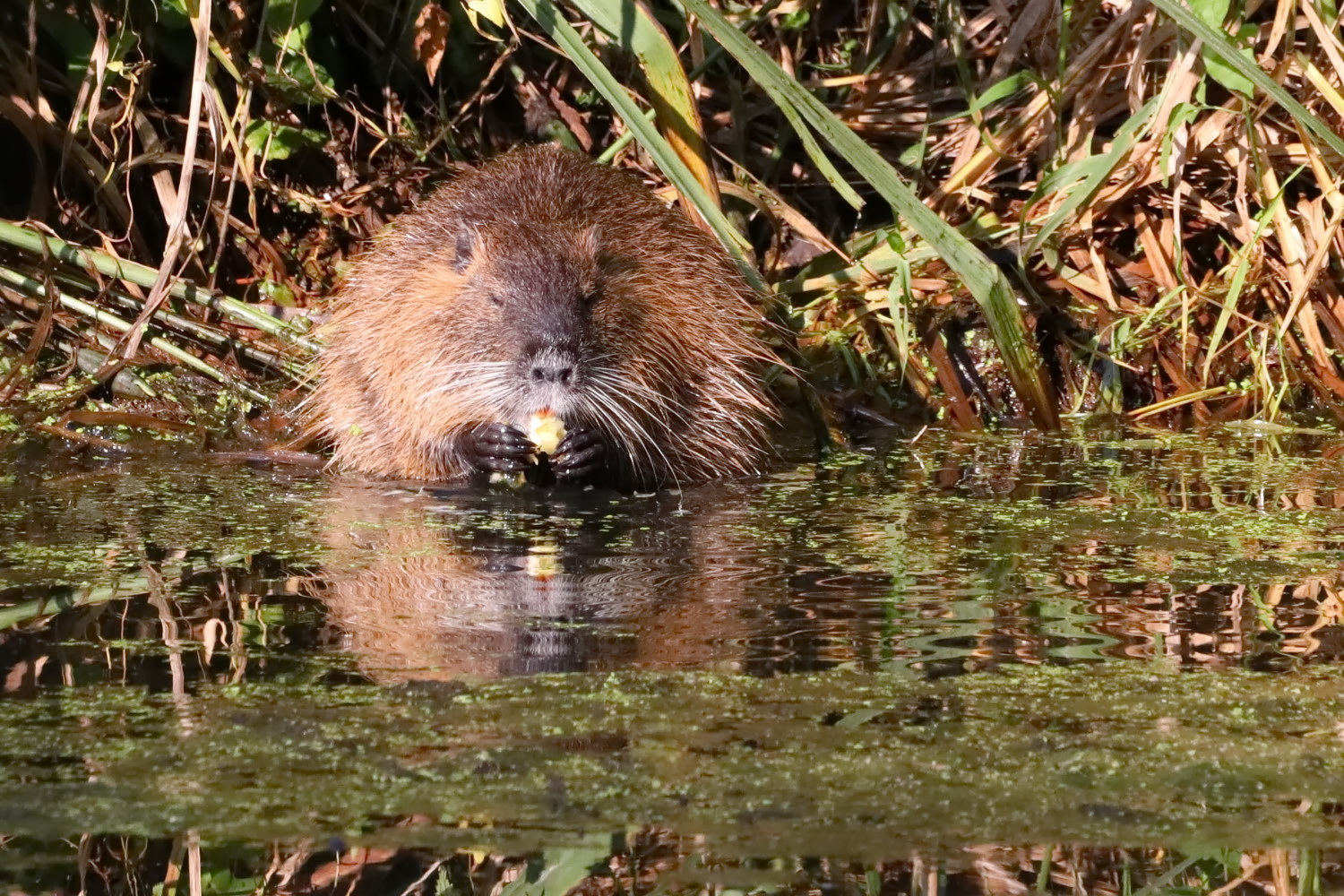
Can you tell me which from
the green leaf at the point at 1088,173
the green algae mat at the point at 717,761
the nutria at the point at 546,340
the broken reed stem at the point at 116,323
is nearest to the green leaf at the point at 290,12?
the nutria at the point at 546,340

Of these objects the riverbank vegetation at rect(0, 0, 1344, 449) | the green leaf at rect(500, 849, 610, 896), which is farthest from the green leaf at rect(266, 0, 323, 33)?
the green leaf at rect(500, 849, 610, 896)

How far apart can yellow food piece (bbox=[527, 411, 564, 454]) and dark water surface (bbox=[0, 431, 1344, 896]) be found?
250 mm

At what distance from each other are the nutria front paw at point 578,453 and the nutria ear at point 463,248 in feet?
1.52

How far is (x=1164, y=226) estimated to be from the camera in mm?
4461

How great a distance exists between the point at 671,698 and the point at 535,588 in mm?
601

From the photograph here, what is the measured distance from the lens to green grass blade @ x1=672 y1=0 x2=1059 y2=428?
10.4 feet

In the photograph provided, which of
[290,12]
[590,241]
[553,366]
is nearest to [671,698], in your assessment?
[553,366]

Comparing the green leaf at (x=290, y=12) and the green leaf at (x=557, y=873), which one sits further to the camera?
the green leaf at (x=290, y=12)

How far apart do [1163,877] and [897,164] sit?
3.45 metres

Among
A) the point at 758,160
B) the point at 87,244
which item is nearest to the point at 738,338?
the point at 758,160

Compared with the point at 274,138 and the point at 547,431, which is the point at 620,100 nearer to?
the point at 547,431

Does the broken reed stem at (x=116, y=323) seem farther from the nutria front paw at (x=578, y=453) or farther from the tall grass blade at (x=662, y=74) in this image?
the tall grass blade at (x=662, y=74)

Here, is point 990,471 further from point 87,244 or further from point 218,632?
point 87,244

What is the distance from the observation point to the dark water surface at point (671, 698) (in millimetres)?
1543
